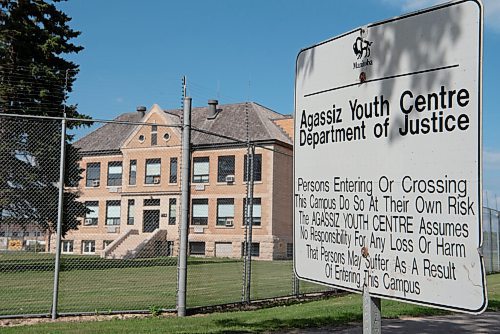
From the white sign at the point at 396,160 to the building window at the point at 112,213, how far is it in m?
9.87

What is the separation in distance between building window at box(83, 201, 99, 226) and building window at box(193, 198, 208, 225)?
46.0 feet

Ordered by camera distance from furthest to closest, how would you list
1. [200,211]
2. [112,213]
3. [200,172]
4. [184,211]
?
[200,172] → [200,211] → [112,213] → [184,211]

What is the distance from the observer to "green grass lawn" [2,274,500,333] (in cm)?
866

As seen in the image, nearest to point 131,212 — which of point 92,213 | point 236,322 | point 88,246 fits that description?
point 92,213

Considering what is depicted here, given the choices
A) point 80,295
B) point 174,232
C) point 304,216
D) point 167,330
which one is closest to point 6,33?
point 80,295

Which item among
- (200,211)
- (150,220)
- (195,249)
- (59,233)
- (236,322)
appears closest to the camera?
(236,322)

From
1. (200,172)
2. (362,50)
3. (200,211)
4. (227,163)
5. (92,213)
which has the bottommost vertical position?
(92,213)

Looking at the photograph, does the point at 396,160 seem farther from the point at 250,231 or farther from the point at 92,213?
the point at 92,213

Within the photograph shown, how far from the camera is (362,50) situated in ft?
8.04

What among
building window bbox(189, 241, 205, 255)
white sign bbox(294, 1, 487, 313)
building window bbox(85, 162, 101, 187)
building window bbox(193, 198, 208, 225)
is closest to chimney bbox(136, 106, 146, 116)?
building window bbox(193, 198, 208, 225)

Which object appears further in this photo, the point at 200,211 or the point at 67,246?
the point at 200,211

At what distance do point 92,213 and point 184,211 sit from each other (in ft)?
7.81

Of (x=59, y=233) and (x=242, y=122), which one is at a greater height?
(x=242, y=122)

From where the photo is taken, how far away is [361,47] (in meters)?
2.46
